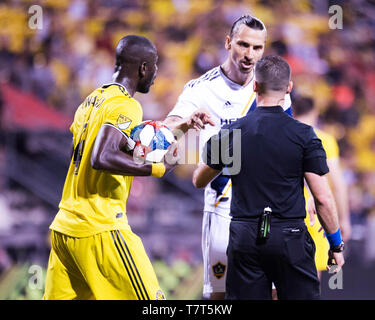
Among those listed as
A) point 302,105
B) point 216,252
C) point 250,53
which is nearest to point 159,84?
point 302,105

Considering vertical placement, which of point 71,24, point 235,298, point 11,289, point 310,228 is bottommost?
point 11,289

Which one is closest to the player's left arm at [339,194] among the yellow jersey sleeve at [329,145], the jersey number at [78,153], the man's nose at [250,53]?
the yellow jersey sleeve at [329,145]

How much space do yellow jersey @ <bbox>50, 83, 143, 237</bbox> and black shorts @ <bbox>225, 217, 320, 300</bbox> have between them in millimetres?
706

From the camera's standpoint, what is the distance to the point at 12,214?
6996 mm

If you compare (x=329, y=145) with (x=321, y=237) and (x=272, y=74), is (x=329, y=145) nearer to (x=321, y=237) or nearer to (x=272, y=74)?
(x=321, y=237)

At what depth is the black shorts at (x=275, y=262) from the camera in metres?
2.76

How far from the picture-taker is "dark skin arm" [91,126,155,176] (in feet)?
9.50

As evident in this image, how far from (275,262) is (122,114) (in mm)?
1126

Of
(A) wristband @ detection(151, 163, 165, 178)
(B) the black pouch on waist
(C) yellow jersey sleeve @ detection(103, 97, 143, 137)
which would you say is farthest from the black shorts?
(C) yellow jersey sleeve @ detection(103, 97, 143, 137)

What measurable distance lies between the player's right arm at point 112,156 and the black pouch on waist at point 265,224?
0.68 metres

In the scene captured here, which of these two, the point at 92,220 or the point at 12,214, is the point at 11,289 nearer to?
the point at 12,214

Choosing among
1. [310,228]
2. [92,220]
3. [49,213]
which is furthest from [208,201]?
[49,213]

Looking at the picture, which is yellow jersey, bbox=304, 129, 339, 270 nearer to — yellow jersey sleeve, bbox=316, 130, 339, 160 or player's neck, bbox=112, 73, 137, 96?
yellow jersey sleeve, bbox=316, 130, 339, 160
